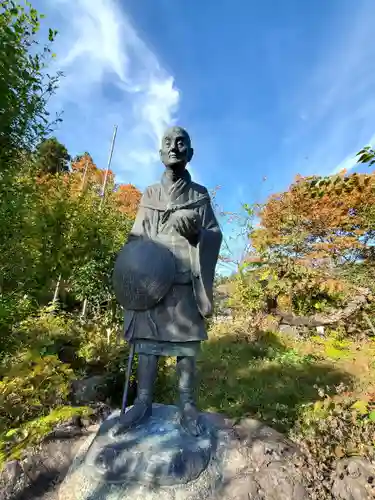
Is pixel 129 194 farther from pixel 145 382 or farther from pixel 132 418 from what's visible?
pixel 132 418

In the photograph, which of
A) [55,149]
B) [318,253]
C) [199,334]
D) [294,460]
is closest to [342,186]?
[199,334]

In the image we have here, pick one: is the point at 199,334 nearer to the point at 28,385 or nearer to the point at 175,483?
the point at 175,483

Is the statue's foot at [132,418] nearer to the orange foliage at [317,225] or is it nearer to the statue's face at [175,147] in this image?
the statue's face at [175,147]

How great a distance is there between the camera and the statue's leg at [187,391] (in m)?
2.67

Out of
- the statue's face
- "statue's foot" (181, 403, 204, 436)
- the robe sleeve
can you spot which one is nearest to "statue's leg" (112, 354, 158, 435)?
"statue's foot" (181, 403, 204, 436)

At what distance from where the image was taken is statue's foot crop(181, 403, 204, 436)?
2615 millimetres

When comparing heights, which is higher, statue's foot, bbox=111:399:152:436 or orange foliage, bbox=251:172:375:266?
orange foliage, bbox=251:172:375:266

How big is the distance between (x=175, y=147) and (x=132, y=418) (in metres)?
2.23

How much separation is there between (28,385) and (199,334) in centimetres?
280

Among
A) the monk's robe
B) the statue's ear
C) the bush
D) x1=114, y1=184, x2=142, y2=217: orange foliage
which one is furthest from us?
x1=114, y1=184, x2=142, y2=217: orange foliage

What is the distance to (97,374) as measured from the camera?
5.55 meters

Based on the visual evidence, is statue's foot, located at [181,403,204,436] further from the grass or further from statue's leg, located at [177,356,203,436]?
the grass

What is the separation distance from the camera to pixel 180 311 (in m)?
2.74

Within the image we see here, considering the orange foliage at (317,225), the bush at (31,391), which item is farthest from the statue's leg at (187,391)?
the orange foliage at (317,225)
